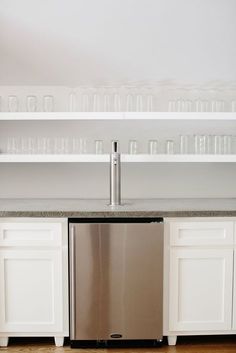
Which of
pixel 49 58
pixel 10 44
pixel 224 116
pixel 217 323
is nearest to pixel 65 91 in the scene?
pixel 49 58

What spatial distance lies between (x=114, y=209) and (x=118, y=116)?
757 mm

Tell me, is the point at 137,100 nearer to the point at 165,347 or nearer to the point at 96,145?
the point at 96,145

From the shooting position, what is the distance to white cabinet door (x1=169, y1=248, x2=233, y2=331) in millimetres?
3055

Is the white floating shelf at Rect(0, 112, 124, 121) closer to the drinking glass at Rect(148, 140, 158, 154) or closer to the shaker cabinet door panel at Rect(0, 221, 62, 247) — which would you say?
the drinking glass at Rect(148, 140, 158, 154)

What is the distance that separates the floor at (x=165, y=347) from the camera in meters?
3.06

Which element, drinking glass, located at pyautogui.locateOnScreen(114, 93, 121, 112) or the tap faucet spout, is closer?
the tap faucet spout

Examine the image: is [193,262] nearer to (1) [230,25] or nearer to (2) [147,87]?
(2) [147,87]

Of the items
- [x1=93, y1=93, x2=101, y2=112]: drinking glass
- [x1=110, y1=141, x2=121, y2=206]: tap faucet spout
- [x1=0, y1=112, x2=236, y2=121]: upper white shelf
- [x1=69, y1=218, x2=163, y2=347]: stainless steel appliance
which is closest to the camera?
[x1=69, y1=218, x2=163, y2=347]: stainless steel appliance

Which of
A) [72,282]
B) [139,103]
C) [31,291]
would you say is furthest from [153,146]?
[31,291]

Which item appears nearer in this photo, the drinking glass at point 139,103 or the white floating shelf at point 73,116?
the white floating shelf at point 73,116

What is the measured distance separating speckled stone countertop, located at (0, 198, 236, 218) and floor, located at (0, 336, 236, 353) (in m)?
0.88

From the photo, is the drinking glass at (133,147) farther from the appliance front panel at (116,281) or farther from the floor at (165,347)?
the floor at (165,347)

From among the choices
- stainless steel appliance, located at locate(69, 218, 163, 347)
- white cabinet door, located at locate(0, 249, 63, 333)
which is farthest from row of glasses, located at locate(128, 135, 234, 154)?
white cabinet door, located at locate(0, 249, 63, 333)

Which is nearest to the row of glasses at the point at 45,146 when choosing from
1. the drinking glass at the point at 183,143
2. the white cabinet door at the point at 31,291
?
the drinking glass at the point at 183,143
